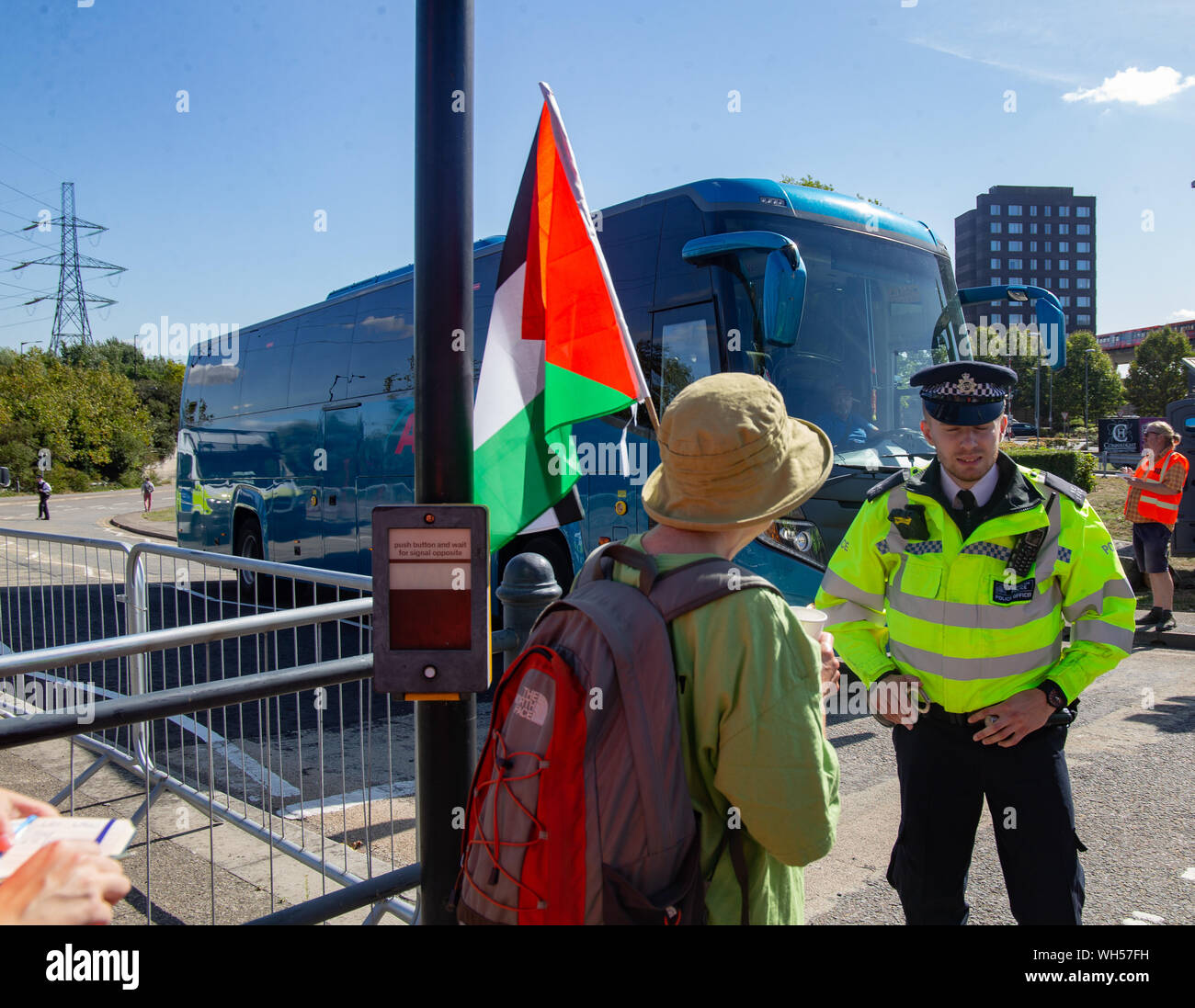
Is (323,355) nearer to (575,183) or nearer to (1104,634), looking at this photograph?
(575,183)

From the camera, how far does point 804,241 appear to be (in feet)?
22.6

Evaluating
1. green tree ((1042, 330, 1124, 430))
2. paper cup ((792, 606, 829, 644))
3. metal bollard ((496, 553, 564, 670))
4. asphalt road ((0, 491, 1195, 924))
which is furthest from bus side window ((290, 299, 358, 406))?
green tree ((1042, 330, 1124, 430))

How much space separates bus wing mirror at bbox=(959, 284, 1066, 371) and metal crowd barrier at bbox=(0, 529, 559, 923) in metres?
4.93

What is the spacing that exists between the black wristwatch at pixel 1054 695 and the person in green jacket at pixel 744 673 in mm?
1260

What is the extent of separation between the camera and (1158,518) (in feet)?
28.2

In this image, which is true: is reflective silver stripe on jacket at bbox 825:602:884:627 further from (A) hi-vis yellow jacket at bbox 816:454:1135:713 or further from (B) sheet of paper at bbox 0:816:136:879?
(B) sheet of paper at bbox 0:816:136:879

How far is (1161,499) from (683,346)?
5.21 metres

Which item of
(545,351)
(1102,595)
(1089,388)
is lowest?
(1102,595)

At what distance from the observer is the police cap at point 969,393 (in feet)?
9.37

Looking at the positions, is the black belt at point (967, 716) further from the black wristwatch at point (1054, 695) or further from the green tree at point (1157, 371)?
the green tree at point (1157, 371)

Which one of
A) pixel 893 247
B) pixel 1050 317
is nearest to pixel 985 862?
pixel 1050 317

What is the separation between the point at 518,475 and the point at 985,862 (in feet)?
9.80

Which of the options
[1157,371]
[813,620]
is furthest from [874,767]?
[1157,371]

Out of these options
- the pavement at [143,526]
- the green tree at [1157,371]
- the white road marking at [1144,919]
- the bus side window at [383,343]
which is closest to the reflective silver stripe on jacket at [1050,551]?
the white road marking at [1144,919]
